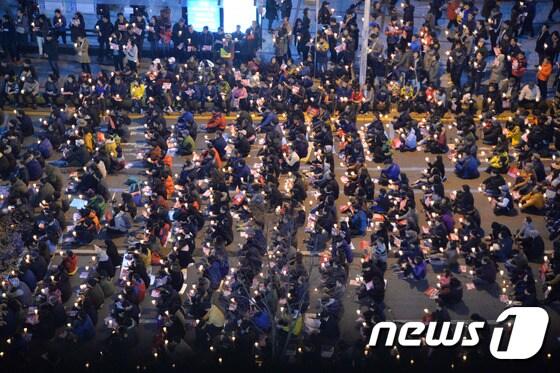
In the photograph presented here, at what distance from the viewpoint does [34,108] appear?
109 feet

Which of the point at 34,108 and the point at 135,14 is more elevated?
the point at 135,14

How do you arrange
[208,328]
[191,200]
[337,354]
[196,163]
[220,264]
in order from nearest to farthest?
1. [337,354]
2. [208,328]
3. [220,264]
4. [191,200]
5. [196,163]

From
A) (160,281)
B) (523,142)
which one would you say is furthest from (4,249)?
(523,142)

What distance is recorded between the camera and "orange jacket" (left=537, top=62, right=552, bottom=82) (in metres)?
32.6

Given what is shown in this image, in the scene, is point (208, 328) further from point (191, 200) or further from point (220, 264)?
point (191, 200)

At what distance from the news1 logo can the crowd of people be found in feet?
0.77

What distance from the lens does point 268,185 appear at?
2725 centimetres

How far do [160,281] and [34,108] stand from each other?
11.6 meters

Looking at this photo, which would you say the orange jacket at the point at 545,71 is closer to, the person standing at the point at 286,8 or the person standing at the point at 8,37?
the person standing at the point at 286,8

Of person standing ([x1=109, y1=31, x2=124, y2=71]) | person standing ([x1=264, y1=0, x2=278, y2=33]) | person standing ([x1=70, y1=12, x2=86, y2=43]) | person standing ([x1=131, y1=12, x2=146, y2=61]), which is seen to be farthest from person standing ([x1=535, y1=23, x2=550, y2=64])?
person standing ([x1=70, y1=12, x2=86, y2=43])

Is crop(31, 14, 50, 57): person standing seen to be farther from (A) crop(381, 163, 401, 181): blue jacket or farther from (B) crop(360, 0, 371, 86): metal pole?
(A) crop(381, 163, 401, 181): blue jacket

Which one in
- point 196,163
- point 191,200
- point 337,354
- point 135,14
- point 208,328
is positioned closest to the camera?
point 337,354

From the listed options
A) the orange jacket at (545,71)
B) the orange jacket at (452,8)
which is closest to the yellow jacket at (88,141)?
the orange jacket at (452,8)

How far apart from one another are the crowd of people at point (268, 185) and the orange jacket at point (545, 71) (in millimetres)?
42
